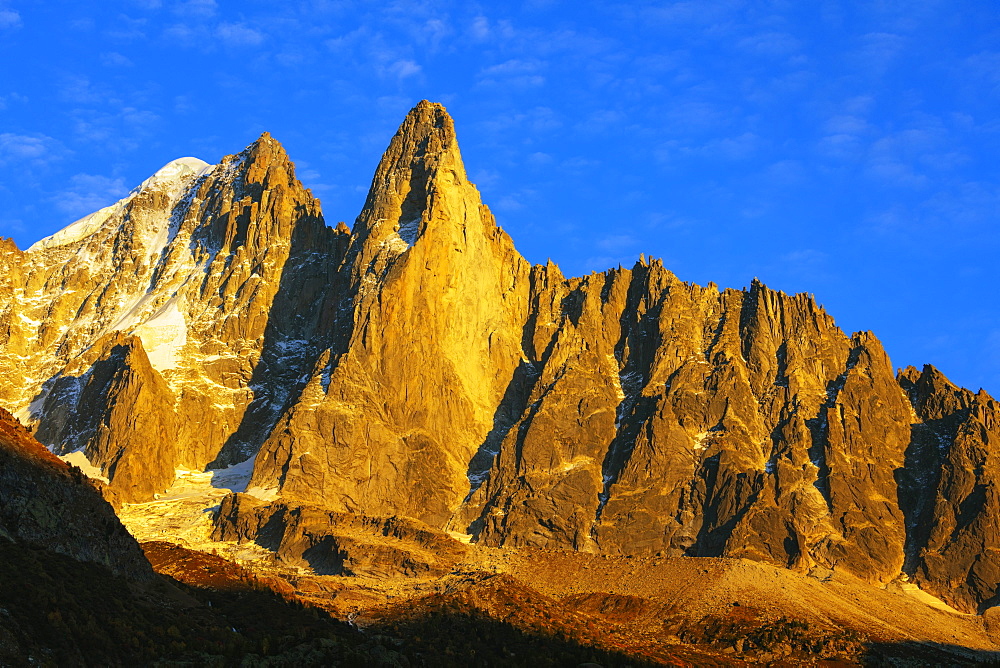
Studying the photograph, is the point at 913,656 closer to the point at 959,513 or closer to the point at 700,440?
the point at 959,513

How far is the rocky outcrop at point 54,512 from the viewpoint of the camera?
226 ft

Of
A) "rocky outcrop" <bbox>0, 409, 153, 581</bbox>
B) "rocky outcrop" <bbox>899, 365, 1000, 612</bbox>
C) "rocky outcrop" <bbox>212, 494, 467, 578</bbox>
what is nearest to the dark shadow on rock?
"rocky outcrop" <bbox>899, 365, 1000, 612</bbox>

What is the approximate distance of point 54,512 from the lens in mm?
71000

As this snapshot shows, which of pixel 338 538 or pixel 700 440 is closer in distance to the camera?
pixel 338 538

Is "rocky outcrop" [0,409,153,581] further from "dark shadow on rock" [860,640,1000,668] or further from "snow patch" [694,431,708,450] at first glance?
"snow patch" [694,431,708,450]

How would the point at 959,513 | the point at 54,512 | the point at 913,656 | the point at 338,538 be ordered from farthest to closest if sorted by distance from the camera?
1. the point at 959,513
2. the point at 338,538
3. the point at 913,656
4. the point at 54,512

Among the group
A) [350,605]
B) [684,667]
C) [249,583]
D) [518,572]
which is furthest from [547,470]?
[249,583]

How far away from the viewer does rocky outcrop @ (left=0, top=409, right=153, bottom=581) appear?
6894 centimetres

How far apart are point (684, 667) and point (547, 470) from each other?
7786 cm

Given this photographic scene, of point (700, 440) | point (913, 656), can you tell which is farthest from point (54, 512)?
point (700, 440)

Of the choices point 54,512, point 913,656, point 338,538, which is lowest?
point 54,512

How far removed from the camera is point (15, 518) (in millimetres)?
68812

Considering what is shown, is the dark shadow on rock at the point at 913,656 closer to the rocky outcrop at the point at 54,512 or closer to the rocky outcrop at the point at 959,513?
the rocky outcrop at the point at 959,513

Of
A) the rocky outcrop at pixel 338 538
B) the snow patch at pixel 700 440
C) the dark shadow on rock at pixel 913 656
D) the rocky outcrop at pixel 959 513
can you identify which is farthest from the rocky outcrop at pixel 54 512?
the rocky outcrop at pixel 959 513
